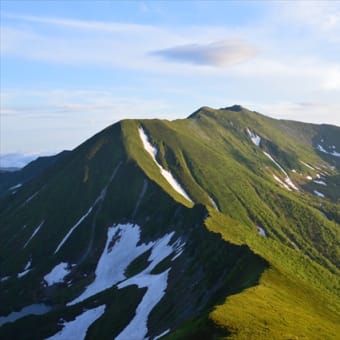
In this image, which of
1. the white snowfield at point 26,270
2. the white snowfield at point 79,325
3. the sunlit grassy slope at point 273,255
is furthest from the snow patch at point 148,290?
the white snowfield at point 26,270

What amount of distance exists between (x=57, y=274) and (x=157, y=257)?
133 ft

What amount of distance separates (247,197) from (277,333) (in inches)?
5864

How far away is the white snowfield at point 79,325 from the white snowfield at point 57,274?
3925 centimetres

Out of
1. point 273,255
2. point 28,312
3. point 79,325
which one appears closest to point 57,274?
point 28,312

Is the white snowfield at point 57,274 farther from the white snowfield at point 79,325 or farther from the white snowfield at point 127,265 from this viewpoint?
the white snowfield at point 79,325

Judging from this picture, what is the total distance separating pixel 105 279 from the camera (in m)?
120

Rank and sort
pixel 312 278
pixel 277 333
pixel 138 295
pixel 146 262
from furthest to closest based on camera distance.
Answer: pixel 146 262
pixel 312 278
pixel 138 295
pixel 277 333

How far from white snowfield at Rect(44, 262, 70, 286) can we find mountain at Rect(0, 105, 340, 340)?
355 millimetres

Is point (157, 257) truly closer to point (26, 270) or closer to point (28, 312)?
point (28, 312)

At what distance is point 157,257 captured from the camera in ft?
354

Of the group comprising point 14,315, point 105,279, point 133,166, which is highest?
point 133,166

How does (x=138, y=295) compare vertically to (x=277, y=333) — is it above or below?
below

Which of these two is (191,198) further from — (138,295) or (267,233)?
(138,295)

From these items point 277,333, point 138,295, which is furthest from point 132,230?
point 277,333
